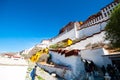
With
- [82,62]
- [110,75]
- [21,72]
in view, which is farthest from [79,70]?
[21,72]

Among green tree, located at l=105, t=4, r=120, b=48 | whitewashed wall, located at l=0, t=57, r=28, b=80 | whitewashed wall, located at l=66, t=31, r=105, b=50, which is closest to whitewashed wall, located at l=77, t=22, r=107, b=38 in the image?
whitewashed wall, located at l=66, t=31, r=105, b=50

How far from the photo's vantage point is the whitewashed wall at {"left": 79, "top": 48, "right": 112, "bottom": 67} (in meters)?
16.4

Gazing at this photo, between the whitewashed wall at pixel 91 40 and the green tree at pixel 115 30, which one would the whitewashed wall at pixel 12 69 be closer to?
the green tree at pixel 115 30

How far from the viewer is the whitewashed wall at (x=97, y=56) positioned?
53.9ft

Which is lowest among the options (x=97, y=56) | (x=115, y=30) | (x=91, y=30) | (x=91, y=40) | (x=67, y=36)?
(x=97, y=56)

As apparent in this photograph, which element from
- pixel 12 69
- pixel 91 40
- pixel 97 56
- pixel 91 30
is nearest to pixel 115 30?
pixel 97 56

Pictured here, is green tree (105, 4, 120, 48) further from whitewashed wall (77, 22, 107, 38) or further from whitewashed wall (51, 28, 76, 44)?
whitewashed wall (51, 28, 76, 44)

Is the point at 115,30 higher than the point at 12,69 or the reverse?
higher

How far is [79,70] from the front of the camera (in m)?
17.7

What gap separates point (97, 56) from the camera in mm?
17594

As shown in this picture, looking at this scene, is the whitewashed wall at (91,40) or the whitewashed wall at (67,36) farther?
the whitewashed wall at (67,36)

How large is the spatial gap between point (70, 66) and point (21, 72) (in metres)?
5.64

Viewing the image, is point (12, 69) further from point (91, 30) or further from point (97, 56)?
point (91, 30)

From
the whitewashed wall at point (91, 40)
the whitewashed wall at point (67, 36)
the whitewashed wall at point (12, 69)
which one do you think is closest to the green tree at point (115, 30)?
the whitewashed wall at point (91, 40)
